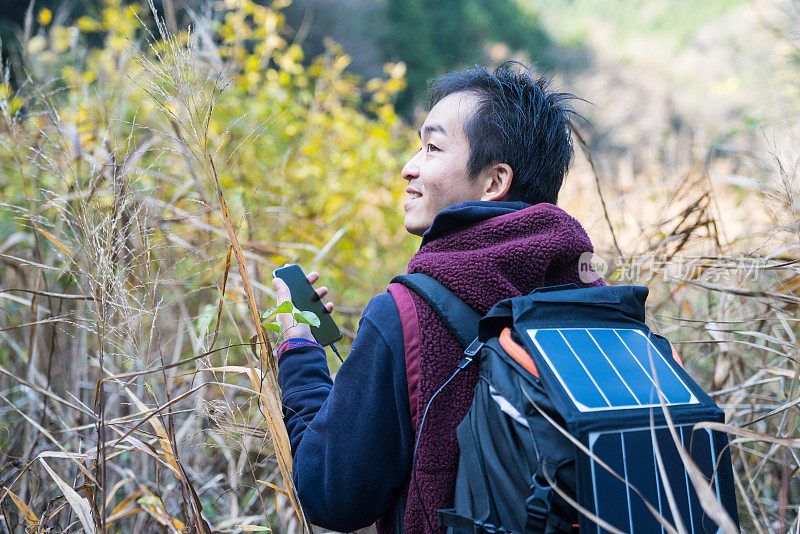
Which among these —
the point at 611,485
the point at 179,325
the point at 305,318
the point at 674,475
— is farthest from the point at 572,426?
the point at 179,325

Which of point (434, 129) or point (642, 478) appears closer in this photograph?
point (642, 478)

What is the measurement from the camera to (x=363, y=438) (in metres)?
1.05

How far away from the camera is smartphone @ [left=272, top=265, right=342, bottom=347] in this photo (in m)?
1.36

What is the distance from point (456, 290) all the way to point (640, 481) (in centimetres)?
40

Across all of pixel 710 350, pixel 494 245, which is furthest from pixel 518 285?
pixel 710 350

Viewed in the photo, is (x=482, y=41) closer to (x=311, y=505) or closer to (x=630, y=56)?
(x=630, y=56)

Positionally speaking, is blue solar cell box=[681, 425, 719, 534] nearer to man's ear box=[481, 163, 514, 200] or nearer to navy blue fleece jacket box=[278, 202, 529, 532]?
navy blue fleece jacket box=[278, 202, 529, 532]

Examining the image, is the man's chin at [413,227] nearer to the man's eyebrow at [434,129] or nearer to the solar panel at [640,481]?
the man's eyebrow at [434,129]

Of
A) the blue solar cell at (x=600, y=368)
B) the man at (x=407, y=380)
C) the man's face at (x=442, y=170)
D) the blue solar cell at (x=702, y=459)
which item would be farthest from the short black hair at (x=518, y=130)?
the blue solar cell at (x=702, y=459)

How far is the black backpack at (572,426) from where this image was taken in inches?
33.1

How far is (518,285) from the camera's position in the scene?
1105 millimetres

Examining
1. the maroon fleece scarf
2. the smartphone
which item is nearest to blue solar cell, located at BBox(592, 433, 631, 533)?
the maroon fleece scarf

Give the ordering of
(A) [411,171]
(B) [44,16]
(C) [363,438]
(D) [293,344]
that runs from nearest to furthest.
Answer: (C) [363,438] < (D) [293,344] < (A) [411,171] < (B) [44,16]

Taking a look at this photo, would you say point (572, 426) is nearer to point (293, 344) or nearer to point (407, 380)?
point (407, 380)
